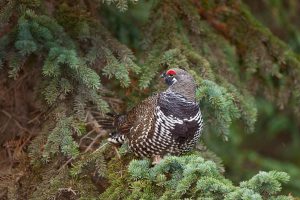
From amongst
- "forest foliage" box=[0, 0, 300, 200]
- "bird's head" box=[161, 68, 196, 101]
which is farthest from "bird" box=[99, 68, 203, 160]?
"forest foliage" box=[0, 0, 300, 200]

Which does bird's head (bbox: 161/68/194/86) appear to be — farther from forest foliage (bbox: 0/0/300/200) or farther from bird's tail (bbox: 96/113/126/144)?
bird's tail (bbox: 96/113/126/144)

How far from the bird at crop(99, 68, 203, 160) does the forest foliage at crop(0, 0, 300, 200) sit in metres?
0.11

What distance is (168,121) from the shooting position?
453cm

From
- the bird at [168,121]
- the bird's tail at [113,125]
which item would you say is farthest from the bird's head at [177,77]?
the bird's tail at [113,125]

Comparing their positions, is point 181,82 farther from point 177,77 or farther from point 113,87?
point 113,87

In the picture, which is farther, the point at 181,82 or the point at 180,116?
the point at 181,82

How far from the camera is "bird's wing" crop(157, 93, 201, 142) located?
14.7ft

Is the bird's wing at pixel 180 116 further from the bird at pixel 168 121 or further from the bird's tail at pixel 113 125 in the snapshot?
the bird's tail at pixel 113 125

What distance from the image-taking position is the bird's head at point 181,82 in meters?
4.61

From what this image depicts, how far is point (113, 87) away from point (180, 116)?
4.32ft

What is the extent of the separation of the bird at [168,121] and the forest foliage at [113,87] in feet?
0.37

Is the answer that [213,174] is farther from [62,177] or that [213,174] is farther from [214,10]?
[214,10]

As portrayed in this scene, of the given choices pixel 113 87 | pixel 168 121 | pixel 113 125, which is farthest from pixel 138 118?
pixel 113 87

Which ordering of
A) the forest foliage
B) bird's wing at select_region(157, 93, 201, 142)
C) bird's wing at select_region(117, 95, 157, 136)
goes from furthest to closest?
bird's wing at select_region(117, 95, 157, 136) → bird's wing at select_region(157, 93, 201, 142) → the forest foliage
